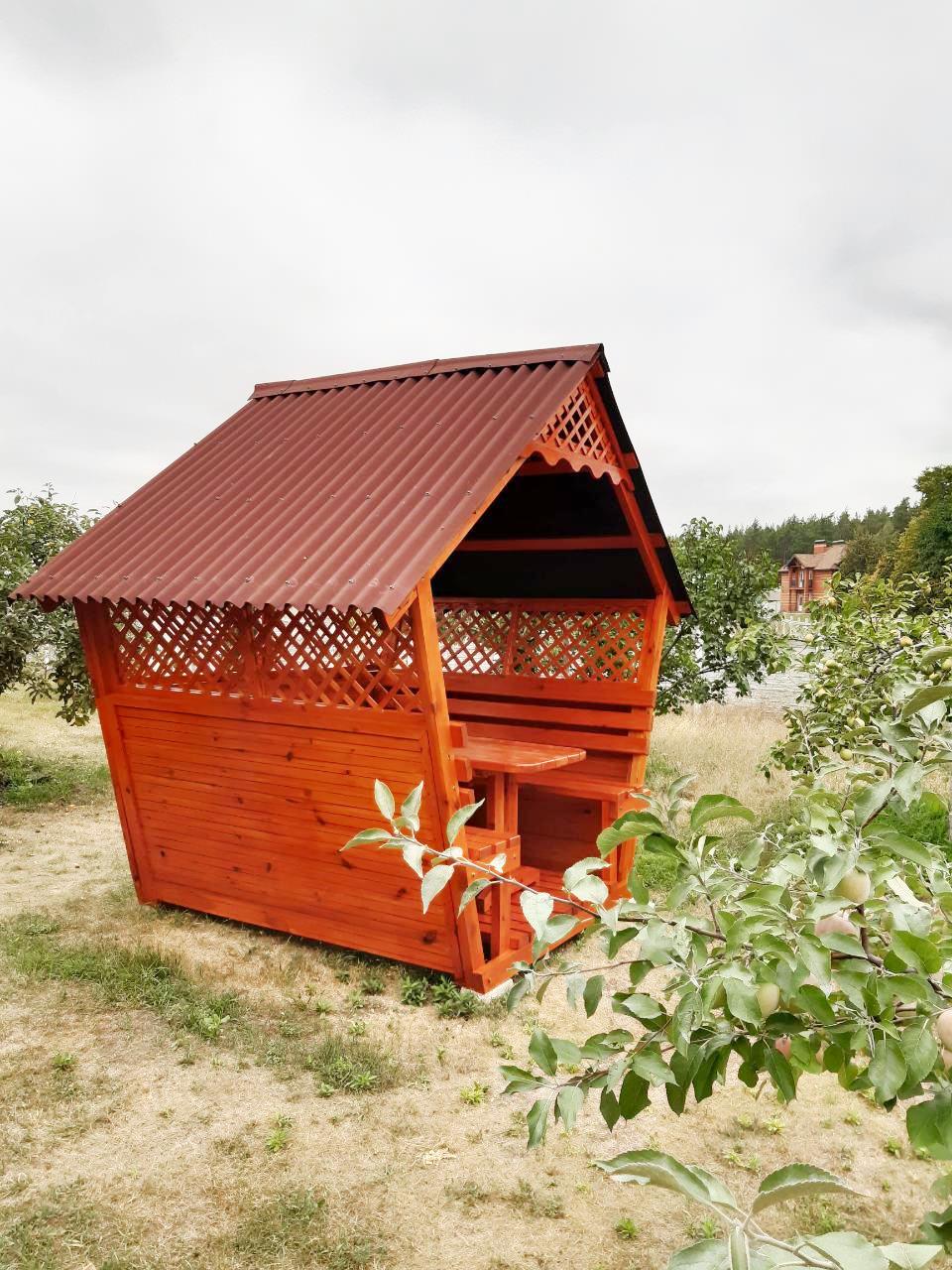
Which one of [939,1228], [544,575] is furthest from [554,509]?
[939,1228]

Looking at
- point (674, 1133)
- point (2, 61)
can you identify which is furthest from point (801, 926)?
point (2, 61)

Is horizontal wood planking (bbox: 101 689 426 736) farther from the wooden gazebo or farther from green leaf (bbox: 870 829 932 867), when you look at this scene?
green leaf (bbox: 870 829 932 867)

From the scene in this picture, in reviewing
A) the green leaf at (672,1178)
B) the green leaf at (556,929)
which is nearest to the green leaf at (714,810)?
the green leaf at (556,929)

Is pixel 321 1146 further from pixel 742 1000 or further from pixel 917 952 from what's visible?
pixel 917 952

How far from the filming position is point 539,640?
682 centimetres

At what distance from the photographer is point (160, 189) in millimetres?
8891

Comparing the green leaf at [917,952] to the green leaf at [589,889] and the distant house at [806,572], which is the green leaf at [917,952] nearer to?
the green leaf at [589,889]

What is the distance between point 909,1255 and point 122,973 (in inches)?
201

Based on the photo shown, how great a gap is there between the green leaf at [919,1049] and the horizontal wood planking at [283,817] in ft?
11.8

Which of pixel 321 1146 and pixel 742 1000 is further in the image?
pixel 321 1146

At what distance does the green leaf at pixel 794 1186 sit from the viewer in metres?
0.85

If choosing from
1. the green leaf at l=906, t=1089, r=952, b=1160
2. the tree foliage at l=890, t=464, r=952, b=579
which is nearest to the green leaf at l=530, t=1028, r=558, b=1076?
the green leaf at l=906, t=1089, r=952, b=1160

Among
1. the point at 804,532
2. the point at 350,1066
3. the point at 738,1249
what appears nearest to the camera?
the point at 738,1249

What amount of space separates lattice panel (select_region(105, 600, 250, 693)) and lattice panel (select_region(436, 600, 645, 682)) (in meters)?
2.23
